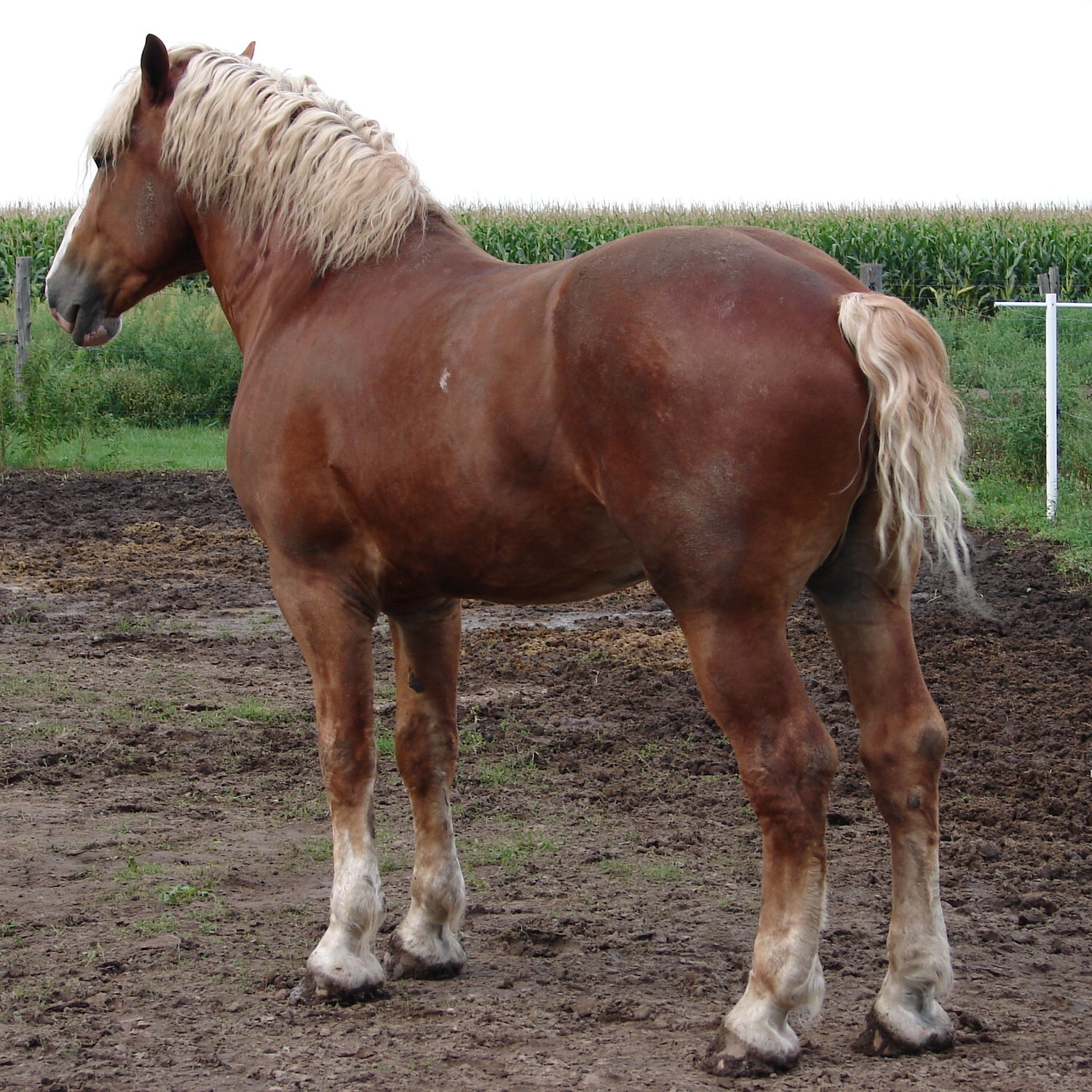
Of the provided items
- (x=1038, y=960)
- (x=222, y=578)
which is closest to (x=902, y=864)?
(x=1038, y=960)

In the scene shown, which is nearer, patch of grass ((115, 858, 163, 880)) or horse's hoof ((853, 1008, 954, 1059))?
horse's hoof ((853, 1008, 954, 1059))

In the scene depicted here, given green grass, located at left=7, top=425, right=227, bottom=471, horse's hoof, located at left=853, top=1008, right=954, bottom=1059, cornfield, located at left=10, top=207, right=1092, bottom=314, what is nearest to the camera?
horse's hoof, located at left=853, top=1008, right=954, bottom=1059

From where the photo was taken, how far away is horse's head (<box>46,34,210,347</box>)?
361cm

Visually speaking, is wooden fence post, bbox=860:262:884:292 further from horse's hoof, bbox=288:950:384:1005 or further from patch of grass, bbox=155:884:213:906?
horse's hoof, bbox=288:950:384:1005

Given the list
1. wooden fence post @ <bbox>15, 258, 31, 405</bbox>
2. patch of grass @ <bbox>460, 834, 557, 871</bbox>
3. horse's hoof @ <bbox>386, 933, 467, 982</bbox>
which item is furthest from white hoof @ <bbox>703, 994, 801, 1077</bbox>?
wooden fence post @ <bbox>15, 258, 31, 405</bbox>

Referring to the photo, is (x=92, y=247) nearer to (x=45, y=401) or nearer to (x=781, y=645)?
(x=781, y=645)

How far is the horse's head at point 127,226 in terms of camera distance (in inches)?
142

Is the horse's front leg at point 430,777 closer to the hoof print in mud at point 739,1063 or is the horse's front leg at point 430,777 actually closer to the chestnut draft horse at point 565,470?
the chestnut draft horse at point 565,470

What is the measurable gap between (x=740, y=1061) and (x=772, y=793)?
60 centimetres

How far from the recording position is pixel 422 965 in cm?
332

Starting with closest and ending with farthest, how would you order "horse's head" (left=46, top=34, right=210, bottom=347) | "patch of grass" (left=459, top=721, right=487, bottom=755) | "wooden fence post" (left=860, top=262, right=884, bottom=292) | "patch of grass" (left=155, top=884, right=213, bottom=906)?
"horse's head" (left=46, top=34, right=210, bottom=347) < "patch of grass" (left=155, top=884, right=213, bottom=906) < "patch of grass" (left=459, top=721, right=487, bottom=755) < "wooden fence post" (left=860, top=262, right=884, bottom=292)

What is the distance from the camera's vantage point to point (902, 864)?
109 inches

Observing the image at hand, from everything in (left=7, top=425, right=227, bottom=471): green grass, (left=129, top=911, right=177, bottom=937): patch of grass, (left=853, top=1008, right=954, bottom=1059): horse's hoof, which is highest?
(left=7, top=425, right=227, bottom=471): green grass

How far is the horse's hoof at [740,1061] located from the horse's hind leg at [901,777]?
26 cm
